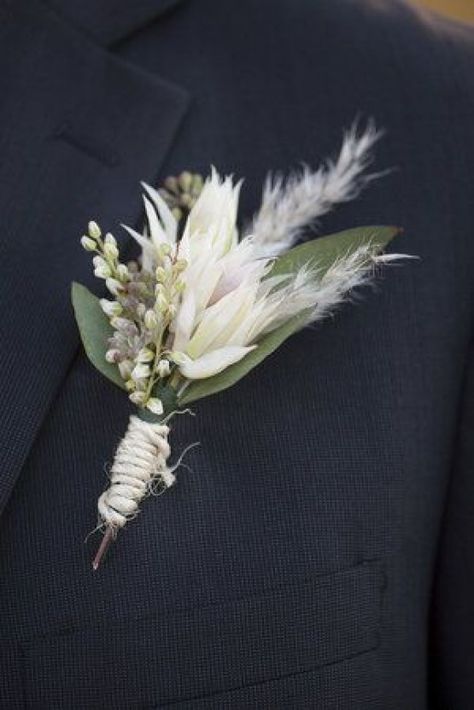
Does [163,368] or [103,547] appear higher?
[163,368]

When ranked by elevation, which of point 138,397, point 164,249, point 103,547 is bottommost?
point 103,547

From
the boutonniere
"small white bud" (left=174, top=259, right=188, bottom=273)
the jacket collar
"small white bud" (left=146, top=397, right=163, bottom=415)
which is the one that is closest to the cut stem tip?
the boutonniere

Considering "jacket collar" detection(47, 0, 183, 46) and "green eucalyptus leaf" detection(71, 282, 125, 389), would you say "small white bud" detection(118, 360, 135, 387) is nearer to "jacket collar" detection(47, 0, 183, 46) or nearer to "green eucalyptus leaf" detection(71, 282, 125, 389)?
"green eucalyptus leaf" detection(71, 282, 125, 389)

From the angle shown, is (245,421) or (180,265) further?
(245,421)

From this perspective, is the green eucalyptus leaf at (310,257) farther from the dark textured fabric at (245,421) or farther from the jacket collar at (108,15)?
the jacket collar at (108,15)

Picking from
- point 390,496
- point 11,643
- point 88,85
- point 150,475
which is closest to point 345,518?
point 390,496

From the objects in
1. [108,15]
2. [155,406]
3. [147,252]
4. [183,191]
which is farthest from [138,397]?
[108,15]

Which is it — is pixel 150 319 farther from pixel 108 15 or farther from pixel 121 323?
pixel 108 15
